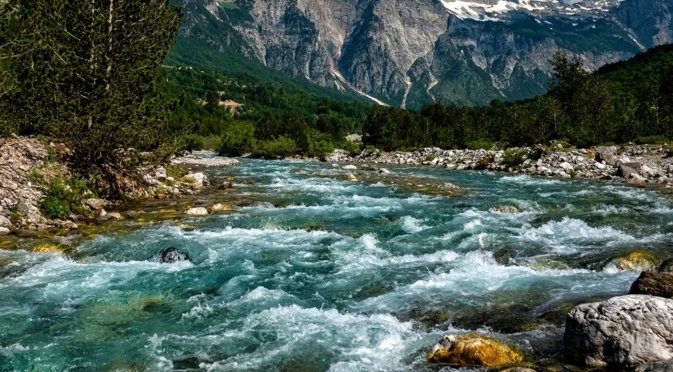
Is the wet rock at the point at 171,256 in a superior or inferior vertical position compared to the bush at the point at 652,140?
inferior

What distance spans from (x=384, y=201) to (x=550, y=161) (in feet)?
93.4

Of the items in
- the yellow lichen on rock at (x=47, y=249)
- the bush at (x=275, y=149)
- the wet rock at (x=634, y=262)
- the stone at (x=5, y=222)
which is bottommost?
the bush at (x=275, y=149)

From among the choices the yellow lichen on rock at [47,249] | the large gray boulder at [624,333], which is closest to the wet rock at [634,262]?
the large gray boulder at [624,333]

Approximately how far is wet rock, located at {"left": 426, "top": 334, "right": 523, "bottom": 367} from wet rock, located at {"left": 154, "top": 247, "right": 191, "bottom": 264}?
399 inches

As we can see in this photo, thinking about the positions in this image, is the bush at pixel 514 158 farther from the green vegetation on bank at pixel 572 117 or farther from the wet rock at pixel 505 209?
the wet rock at pixel 505 209

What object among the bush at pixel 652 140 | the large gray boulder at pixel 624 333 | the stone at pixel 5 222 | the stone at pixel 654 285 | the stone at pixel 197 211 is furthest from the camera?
A: the bush at pixel 652 140

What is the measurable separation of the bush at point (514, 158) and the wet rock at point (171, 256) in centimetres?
4359

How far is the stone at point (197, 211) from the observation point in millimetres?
24203

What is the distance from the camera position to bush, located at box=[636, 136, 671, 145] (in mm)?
61372

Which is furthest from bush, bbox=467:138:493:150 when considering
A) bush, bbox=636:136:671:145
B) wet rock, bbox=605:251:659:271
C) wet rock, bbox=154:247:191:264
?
wet rock, bbox=154:247:191:264

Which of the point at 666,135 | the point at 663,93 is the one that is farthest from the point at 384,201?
the point at 663,93

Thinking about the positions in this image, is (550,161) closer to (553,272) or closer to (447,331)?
(553,272)

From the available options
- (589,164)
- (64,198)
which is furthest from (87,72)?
(589,164)

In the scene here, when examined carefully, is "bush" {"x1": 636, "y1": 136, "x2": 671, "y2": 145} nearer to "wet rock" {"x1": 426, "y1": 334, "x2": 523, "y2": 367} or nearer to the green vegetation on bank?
the green vegetation on bank
